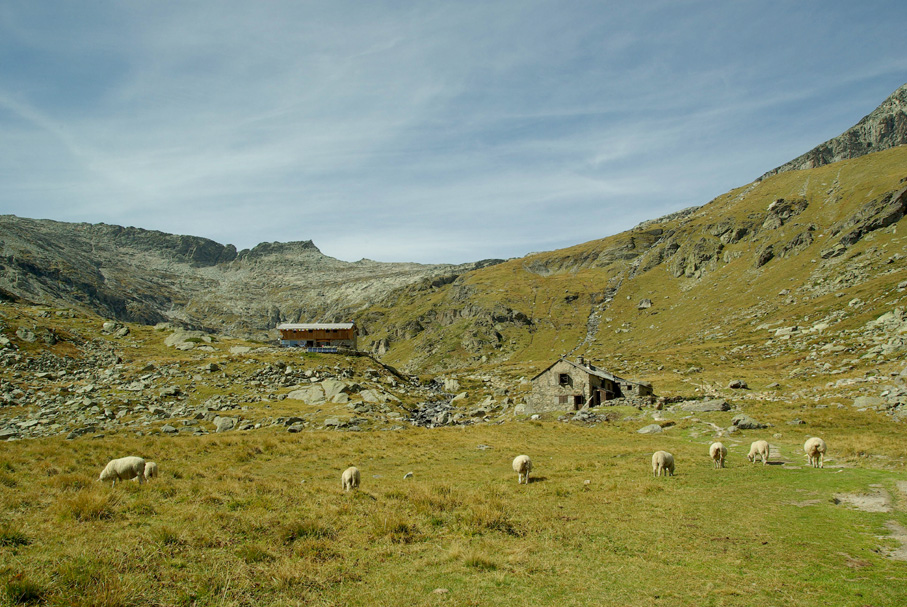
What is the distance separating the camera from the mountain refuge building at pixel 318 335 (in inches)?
3868

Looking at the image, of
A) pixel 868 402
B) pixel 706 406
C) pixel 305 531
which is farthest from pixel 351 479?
pixel 868 402

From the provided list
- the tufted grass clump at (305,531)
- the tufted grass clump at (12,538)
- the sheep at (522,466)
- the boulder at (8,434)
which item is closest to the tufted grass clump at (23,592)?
the tufted grass clump at (12,538)

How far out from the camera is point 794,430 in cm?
3531

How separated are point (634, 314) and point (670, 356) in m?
79.6

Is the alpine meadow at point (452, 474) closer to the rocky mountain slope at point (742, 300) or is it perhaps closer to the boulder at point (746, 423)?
the boulder at point (746, 423)

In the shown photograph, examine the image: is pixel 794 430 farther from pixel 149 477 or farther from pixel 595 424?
pixel 149 477

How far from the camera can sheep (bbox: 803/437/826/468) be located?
78.2 ft

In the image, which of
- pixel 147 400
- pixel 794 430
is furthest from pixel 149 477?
pixel 794 430

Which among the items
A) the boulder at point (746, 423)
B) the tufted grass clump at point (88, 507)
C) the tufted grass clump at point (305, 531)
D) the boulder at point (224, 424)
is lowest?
the boulder at point (224, 424)

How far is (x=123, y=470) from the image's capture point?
64.5 ft

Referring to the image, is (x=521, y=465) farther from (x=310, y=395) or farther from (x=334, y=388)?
(x=310, y=395)

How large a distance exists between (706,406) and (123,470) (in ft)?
158

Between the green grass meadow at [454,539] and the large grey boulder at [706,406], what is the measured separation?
21.2m

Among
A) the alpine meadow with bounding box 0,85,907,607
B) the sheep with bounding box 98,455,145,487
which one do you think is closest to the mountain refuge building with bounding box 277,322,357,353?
the alpine meadow with bounding box 0,85,907,607
